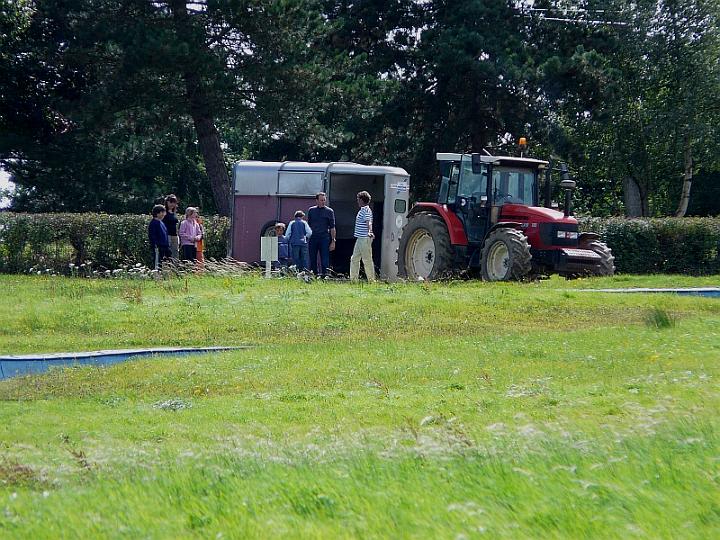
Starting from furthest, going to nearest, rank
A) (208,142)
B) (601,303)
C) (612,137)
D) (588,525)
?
1. (612,137)
2. (208,142)
3. (601,303)
4. (588,525)

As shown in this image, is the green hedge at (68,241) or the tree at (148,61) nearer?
the green hedge at (68,241)

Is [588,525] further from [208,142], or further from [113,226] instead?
[208,142]

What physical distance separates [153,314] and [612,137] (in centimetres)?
3213

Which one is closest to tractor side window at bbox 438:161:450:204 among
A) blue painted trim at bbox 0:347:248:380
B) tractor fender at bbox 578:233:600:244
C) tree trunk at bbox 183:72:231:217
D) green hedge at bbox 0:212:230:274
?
tractor fender at bbox 578:233:600:244

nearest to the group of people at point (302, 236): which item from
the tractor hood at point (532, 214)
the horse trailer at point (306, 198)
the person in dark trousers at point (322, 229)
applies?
the person in dark trousers at point (322, 229)

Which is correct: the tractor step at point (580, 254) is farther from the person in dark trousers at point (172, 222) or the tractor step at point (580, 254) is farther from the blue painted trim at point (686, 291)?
the person in dark trousers at point (172, 222)

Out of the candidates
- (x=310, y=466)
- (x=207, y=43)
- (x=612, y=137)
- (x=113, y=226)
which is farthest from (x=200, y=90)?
(x=310, y=466)

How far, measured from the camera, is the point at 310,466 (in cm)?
668

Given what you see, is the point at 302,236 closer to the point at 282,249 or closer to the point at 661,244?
the point at 282,249

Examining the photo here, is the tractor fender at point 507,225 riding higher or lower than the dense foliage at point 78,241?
higher

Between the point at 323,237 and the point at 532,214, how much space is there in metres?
4.30

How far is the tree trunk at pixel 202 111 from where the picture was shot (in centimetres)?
3312

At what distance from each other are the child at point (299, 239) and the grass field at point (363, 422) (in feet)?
16.4

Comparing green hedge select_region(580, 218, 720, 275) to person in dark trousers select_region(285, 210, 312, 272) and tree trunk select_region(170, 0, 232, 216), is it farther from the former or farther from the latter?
person in dark trousers select_region(285, 210, 312, 272)
